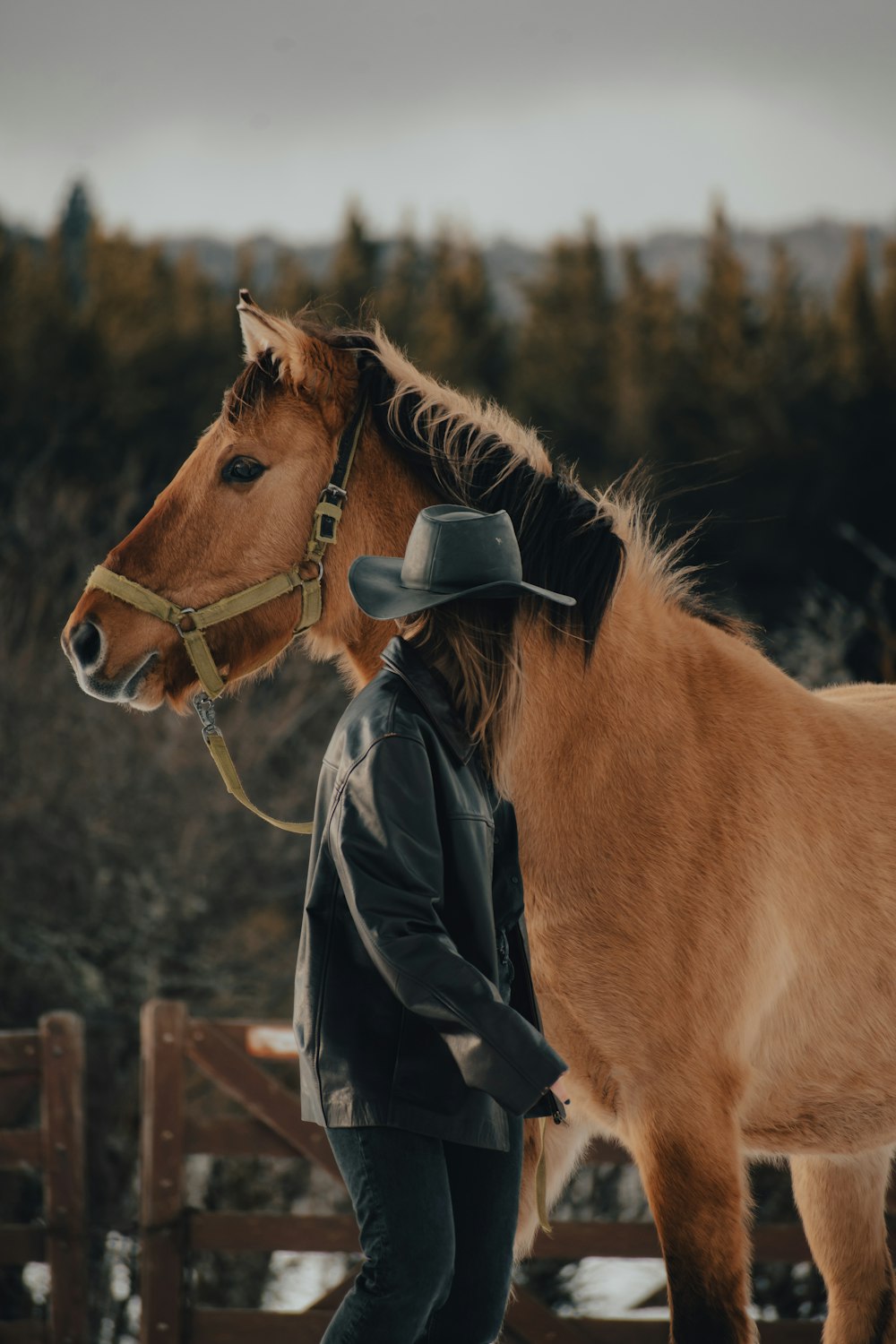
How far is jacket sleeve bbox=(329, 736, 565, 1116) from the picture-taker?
1.99 metres

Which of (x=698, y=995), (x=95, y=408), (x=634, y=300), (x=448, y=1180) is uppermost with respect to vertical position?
(x=634, y=300)

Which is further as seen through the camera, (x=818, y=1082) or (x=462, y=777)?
(x=818, y=1082)

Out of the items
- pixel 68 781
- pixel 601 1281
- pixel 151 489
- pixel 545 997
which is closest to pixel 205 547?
pixel 545 997

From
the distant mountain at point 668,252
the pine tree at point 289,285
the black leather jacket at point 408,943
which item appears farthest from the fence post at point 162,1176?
the distant mountain at point 668,252

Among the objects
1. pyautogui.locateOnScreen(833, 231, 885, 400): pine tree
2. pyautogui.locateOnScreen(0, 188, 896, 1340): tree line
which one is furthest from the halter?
pyautogui.locateOnScreen(833, 231, 885, 400): pine tree

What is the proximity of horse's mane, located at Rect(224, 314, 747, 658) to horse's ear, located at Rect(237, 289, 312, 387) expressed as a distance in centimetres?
6

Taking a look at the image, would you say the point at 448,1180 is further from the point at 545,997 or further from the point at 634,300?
the point at 634,300

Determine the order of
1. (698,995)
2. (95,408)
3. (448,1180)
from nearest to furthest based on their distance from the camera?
(448,1180)
(698,995)
(95,408)

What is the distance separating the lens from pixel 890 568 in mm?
6910

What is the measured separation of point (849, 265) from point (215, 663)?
1927 cm

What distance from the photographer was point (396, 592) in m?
2.34

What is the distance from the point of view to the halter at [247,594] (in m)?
2.85

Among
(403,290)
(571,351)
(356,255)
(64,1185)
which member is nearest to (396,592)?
(64,1185)

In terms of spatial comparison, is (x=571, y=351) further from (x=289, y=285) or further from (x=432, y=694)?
(x=432, y=694)
